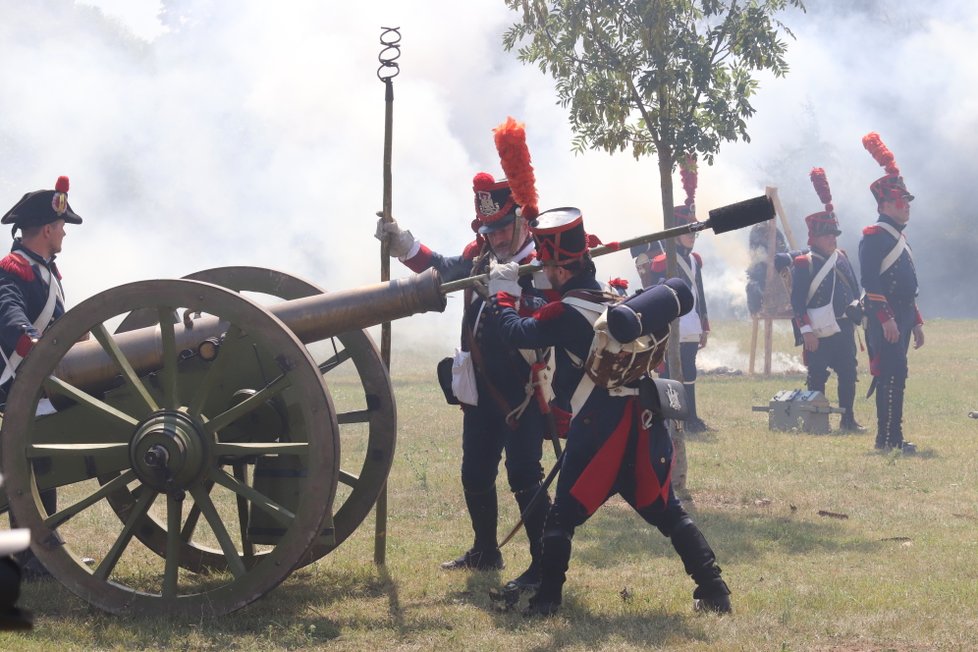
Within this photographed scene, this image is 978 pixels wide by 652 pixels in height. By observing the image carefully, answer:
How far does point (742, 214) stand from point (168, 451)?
230 cm

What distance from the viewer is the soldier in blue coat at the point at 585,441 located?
16.0 feet

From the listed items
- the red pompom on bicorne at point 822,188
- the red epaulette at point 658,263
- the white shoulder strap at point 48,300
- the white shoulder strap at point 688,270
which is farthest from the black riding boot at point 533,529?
the red pompom on bicorne at point 822,188

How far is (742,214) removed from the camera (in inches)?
190

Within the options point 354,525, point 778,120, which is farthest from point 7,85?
point 354,525

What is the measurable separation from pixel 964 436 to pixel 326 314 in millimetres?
7598

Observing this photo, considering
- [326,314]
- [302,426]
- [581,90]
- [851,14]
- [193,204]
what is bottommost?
[302,426]

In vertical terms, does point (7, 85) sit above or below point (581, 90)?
above

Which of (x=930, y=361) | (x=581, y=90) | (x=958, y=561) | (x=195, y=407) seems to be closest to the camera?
(x=195, y=407)

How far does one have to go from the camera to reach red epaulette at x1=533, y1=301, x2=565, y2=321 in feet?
15.8

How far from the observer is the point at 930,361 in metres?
19.0

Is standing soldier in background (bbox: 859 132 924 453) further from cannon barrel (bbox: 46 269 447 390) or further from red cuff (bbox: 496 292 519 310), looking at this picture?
cannon barrel (bbox: 46 269 447 390)

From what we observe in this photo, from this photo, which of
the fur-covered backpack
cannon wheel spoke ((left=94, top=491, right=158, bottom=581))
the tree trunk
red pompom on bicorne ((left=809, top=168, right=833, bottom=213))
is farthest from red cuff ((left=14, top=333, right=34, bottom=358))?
red pompom on bicorne ((left=809, top=168, right=833, bottom=213))

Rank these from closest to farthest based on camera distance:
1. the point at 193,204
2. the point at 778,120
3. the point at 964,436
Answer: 1. the point at 964,436
2. the point at 193,204
3. the point at 778,120

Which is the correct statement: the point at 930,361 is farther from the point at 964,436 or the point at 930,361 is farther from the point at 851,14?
the point at 851,14
